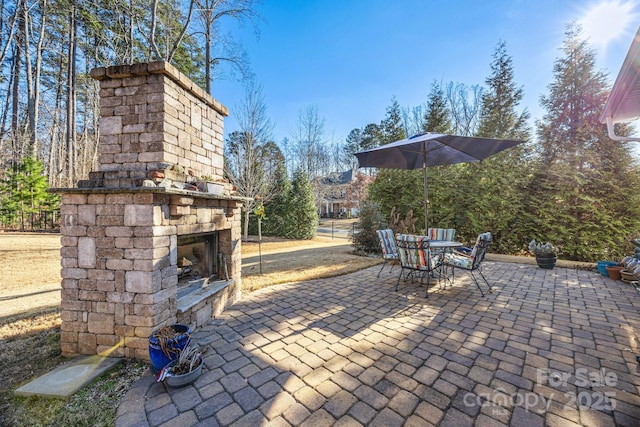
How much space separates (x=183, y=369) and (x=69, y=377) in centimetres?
102

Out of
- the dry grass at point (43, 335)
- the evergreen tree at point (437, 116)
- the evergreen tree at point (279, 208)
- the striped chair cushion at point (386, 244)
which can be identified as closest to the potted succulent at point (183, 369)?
the dry grass at point (43, 335)

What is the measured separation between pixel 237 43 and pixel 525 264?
12.0 metres

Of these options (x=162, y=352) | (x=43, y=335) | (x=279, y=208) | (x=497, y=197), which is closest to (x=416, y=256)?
(x=162, y=352)

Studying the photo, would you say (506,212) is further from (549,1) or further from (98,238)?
(98,238)

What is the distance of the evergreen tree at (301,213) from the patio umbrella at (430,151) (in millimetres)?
8320

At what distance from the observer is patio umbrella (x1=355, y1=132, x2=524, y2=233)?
4133 millimetres

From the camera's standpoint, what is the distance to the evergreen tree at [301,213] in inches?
529

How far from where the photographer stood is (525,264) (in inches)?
245

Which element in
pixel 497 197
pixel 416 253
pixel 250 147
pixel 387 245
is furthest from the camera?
pixel 250 147

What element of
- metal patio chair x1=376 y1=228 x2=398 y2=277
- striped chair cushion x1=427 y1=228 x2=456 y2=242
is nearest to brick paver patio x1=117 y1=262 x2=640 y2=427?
metal patio chair x1=376 y1=228 x2=398 y2=277

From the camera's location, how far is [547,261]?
5.62 meters

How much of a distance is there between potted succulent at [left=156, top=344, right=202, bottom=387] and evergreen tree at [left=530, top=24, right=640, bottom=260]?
8.80 meters

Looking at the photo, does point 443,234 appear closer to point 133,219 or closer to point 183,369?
point 183,369

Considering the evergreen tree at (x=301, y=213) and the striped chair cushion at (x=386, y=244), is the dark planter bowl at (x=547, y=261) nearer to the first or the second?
the striped chair cushion at (x=386, y=244)
